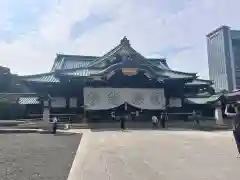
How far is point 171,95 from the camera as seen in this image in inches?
1439

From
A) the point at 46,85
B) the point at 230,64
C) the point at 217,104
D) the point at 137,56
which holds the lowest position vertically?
the point at 217,104

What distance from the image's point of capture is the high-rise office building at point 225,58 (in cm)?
7812

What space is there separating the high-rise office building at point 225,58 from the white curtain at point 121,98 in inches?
1829

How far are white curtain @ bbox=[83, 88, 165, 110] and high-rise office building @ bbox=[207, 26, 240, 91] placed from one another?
1829 inches

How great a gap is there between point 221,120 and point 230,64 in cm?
4904

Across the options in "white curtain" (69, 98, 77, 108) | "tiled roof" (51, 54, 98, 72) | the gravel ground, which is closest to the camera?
the gravel ground

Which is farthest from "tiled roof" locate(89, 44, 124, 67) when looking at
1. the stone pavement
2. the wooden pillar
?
the stone pavement

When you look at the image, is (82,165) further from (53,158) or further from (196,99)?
(196,99)

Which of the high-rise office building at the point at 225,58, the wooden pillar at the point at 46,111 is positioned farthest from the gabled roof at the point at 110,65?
the high-rise office building at the point at 225,58

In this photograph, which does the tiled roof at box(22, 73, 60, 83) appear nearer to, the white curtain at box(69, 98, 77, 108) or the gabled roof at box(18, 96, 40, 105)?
the white curtain at box(69, 98, 77, 108)

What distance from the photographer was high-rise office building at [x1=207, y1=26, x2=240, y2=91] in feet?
256

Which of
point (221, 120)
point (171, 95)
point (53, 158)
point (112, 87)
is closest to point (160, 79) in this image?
point (171, 95)

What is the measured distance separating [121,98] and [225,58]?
52.3m

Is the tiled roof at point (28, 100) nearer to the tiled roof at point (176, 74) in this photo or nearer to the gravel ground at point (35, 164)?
the tiled roof at point (176, 74)
